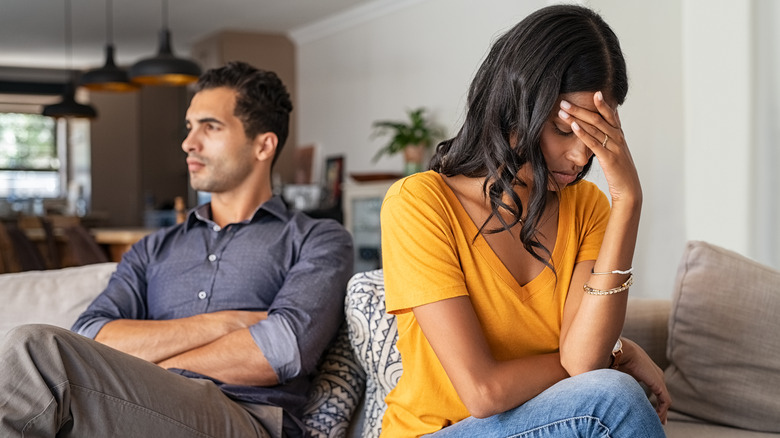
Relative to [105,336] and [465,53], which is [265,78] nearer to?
[105,336]

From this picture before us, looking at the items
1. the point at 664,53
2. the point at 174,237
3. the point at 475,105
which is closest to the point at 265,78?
the point at 174,237

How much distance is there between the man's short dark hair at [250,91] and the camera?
86.4 inches

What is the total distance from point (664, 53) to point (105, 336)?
7.75 ft

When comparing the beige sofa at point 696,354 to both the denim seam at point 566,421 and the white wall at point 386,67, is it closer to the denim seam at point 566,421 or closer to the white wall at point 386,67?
the denim seam at point 566,421

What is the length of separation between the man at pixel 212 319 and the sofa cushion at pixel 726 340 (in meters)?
0.82

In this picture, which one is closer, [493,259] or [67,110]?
[493,259]

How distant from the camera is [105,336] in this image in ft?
6.02

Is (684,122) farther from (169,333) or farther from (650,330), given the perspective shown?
(169,333)

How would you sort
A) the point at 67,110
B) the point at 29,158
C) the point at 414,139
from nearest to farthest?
the point at 414,139, the point at 67,110, the point at 29,158

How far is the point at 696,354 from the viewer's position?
6.13ft

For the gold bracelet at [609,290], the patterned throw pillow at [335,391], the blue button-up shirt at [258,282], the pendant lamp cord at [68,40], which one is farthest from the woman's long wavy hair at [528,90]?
the pendant lamp cord at [68,40]

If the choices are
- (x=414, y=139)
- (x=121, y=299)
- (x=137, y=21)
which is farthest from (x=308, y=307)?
(x=137, y=21)

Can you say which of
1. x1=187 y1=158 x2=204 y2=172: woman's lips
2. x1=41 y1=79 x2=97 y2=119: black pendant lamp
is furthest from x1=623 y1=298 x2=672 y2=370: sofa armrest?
x1=41 y1=79 x2=97 y2=119: black pendant lamp

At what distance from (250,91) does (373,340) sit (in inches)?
32.7
